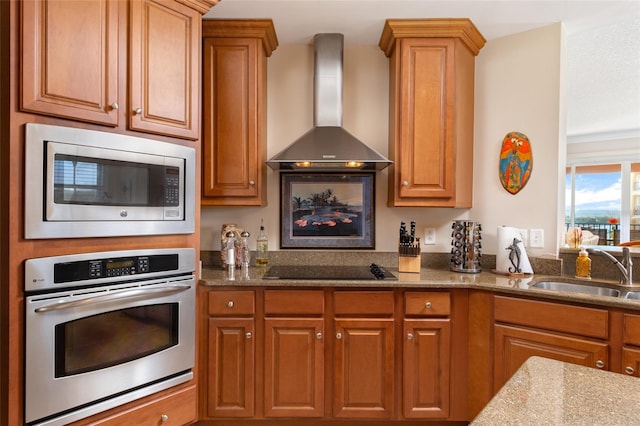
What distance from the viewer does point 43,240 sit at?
143 centimetres

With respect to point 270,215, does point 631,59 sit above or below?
above

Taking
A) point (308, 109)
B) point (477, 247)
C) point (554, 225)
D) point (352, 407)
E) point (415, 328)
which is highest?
point (308, 109)

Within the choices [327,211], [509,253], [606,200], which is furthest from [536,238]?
[606,200]

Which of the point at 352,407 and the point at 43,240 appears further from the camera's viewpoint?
the point at 352,407

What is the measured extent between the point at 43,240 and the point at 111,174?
0.37 metres

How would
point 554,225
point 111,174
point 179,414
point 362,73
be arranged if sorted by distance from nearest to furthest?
point 111,174
point 179,414
point 554,225
point 362,73

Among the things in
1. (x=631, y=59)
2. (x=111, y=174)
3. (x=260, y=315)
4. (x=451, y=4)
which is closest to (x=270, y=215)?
(x=260, y=315)

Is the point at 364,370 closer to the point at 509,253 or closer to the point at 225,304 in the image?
the point at 225,304

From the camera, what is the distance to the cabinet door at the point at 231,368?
1.98 meters

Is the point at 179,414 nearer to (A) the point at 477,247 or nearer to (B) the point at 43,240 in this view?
A: (B) the point at 43,240

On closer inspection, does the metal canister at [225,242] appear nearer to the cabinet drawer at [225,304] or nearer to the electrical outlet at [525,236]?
the cabinet drawer at [225,304]

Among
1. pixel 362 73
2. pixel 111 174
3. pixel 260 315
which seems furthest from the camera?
pixel 362 73

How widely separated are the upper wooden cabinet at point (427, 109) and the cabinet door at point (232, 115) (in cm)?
91

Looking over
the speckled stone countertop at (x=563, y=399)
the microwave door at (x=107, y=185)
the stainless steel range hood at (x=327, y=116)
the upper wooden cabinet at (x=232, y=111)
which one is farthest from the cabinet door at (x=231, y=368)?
the speckled stone countertop at (x=563, y=399)
